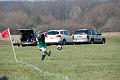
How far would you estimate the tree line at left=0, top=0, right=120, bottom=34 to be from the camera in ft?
385

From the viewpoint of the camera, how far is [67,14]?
134375mm

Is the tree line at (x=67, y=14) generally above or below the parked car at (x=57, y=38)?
below

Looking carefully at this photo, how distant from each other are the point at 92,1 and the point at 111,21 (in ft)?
52.0

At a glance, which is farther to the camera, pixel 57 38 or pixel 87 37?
pixel 87 37

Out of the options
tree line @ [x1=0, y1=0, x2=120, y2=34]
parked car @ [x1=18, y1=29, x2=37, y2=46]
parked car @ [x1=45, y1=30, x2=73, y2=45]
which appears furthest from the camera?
tree line @ [x1=0, y1=0, x2=120, y2=34]

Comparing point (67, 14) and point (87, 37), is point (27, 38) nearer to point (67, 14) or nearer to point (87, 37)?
point (87, 37)

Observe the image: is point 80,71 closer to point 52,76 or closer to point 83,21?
point 52,76

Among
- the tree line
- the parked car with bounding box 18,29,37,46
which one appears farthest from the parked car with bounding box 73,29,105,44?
the tree line

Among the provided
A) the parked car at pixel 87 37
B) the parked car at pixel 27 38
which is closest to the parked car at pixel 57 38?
the parked car at pixel 87 37

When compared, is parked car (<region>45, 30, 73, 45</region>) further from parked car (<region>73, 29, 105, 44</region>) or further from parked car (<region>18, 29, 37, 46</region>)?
parked car (<region>18, 29, 37, 46</region>)

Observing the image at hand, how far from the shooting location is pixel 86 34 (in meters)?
45.0

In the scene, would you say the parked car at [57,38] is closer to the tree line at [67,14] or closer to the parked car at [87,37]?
the parked car at [87,37]

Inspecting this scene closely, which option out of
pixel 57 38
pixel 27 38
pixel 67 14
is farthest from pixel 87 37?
pixel 67 14

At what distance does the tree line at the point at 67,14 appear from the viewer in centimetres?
11750
